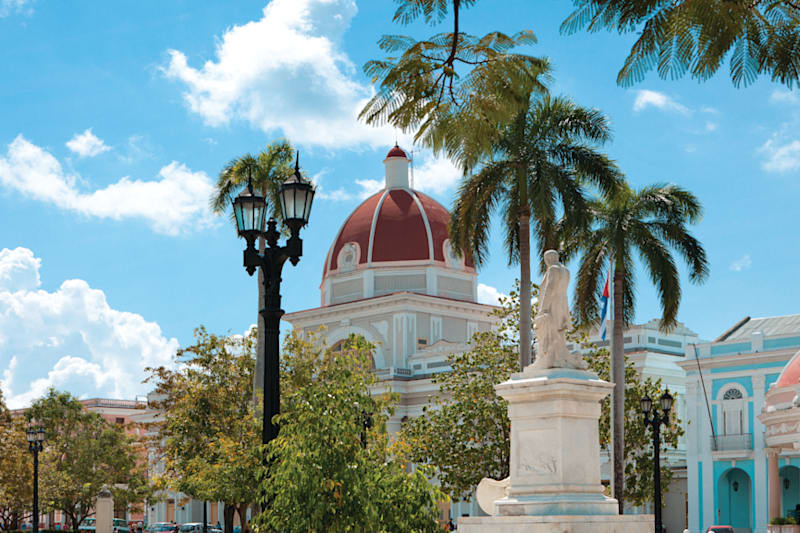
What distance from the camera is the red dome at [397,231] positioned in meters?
66.6

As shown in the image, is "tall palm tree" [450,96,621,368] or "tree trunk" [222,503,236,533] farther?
"tree trunk" [222,503,236,533]

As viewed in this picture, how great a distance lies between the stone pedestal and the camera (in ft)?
48.8

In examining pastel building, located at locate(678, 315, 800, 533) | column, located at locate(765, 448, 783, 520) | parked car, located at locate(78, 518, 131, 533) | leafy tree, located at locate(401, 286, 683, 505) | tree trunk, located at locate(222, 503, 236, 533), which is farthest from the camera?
parked car, located at locate(78, 518, 131, 533)

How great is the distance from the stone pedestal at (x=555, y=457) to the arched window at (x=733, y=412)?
1305 inches

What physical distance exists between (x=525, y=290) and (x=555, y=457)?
1341 centimetres

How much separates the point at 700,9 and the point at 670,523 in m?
49.8

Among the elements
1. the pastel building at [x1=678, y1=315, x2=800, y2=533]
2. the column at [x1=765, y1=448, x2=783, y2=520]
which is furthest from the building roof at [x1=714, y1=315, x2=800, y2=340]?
the column at [x1=765, y1=448, x2=783, y2=520]

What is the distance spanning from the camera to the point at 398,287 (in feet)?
218

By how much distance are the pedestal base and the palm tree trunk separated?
11792mm

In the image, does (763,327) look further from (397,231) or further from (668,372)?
(397,231)

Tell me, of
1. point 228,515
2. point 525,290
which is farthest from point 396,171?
point 525,290

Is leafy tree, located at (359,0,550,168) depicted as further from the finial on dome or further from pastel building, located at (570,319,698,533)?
the finial on dome

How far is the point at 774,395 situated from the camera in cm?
3406

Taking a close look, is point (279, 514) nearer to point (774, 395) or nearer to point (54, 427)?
point (774, 395)
